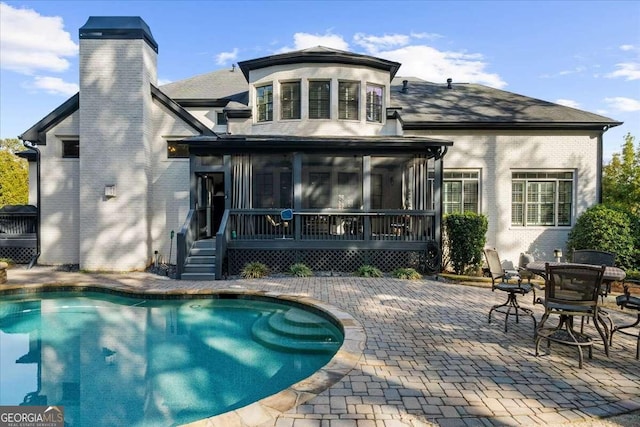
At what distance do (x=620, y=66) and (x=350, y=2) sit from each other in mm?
12355

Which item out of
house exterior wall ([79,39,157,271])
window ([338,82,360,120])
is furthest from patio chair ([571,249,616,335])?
house exterior wall ([79,39,157,271])

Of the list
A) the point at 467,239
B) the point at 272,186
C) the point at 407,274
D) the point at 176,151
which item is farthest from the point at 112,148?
the point at 467,239

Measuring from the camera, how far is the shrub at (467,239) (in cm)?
1061

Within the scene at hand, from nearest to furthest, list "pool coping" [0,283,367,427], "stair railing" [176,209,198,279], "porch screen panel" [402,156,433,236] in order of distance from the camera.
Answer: "pool coping" [0,283,367,427] → "stair railing" [176,209,198,279] → "porch screen panel" [402,156,433,236]

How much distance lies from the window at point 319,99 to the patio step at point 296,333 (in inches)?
330

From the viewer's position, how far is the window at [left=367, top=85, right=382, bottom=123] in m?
13.7

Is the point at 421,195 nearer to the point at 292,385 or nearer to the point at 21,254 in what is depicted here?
the point at 292,385

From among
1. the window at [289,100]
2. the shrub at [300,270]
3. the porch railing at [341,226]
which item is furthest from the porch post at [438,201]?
the window at [289,100]

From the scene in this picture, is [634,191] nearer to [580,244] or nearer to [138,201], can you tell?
[580,244]

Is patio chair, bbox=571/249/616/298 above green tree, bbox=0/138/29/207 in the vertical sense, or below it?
below

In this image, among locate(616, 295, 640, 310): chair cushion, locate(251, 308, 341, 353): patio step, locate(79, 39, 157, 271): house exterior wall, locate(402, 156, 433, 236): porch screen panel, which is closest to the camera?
locate(616, 295, 640, 310): chair cushion

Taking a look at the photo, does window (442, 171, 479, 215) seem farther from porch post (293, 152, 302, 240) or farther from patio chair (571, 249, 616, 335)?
porch post (293, 152, 302, 240)

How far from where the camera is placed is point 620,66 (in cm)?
1569

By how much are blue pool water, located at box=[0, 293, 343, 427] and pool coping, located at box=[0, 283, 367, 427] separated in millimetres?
223
